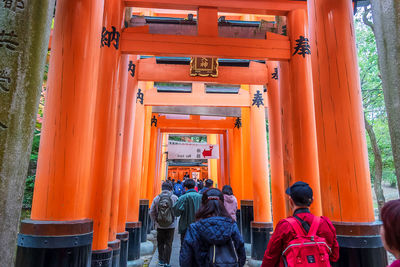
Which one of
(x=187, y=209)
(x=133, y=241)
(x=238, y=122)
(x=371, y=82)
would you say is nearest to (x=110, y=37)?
(x=187, y=209)

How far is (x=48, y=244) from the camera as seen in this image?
250 centimetres

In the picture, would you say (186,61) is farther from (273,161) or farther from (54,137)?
(54,137)

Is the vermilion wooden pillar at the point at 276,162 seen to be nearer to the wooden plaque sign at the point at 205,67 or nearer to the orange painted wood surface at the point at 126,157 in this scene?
the wooden plaque sign at the point at 205,67

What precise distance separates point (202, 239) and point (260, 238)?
15.2 feet

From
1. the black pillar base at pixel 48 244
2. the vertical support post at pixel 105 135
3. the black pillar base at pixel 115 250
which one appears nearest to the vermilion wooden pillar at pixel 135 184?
the black pillar base at pixel 115 250

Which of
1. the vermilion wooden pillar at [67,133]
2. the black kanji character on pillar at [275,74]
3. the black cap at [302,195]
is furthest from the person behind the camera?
the black kanji character on pillar at [275,74]

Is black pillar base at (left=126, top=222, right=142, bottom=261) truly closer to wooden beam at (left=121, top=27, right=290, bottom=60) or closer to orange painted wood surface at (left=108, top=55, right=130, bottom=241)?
orange painted wood surface at (left=108, top=55, right=130, bottom=241)

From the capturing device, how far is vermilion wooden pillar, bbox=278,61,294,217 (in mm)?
4770

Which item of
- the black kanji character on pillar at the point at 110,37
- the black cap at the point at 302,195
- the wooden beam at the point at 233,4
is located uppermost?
the wooden beam at the point at 233,4

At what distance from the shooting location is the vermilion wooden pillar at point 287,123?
4770 mm

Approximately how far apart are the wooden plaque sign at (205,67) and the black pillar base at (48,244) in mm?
4599

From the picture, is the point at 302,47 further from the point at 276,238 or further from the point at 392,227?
the point at 392,227

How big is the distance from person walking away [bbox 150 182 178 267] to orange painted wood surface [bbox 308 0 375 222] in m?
3.11

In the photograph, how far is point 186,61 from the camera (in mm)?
7051
